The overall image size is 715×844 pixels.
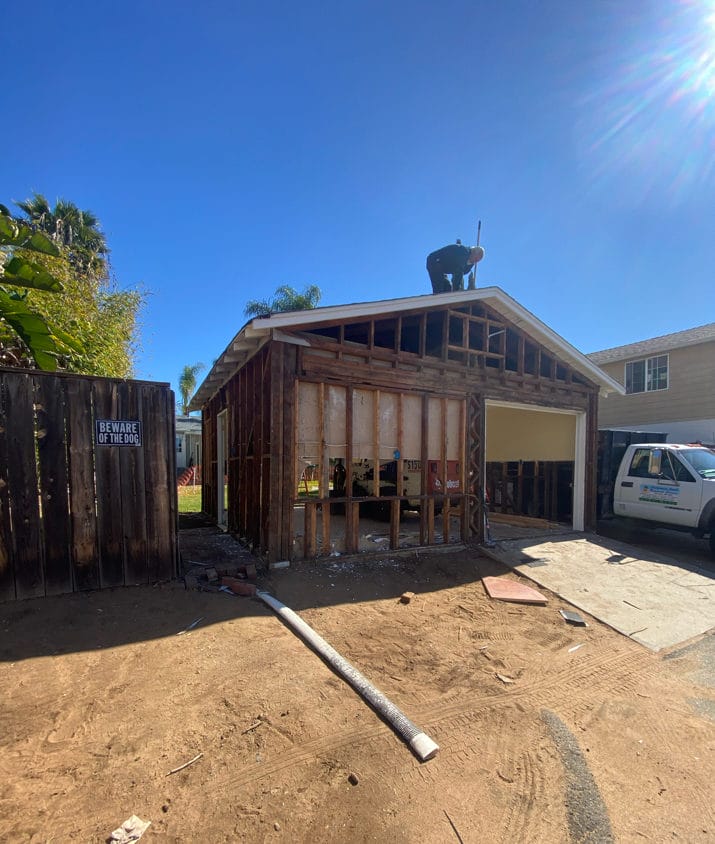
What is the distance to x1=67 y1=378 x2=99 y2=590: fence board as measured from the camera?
4.37 metres

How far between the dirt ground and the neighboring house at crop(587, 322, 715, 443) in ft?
43.3

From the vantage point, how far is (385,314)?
668cm

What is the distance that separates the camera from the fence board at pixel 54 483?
4230mm

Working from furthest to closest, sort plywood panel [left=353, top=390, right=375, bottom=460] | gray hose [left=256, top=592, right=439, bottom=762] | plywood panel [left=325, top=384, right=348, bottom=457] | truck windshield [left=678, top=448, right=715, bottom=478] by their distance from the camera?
truck windshield [left=678, top=448, right=715, bottom=478] < plywood panel [left=353, top=390, right=375, bottom=460] < plywood panel [left=325, top=384, right=348, bottom=457] < gray hose [left=256, top=592, right=439, bottom=762]

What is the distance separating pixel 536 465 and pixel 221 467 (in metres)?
8.21

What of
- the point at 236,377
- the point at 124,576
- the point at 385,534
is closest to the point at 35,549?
the point at 124,576

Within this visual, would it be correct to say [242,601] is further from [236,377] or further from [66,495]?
[236,377]

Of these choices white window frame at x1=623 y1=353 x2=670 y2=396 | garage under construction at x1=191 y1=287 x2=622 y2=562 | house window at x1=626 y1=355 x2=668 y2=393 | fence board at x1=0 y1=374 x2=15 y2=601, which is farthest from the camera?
house window at x1=626 y1=355 x2=668 y2=393

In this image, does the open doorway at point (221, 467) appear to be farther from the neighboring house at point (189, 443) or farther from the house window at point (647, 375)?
the neighboring house at point (189, 443)

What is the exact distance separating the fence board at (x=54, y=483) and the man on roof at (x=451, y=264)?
22.8 ft

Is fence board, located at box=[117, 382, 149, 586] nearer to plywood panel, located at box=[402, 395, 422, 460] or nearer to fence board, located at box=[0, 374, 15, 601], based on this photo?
fence board, located at box=[0, 374, 15, 601]

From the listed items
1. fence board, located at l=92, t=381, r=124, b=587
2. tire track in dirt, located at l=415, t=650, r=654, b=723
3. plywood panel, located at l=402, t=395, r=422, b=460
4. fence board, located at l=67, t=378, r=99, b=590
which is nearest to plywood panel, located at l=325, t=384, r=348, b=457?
plywood panel, located at l=402, t=395, r=422, b=460

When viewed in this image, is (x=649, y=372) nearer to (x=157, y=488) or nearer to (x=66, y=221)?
(x=157, y=488)

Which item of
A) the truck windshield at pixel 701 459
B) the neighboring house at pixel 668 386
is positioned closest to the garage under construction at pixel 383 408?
the truck windshield at pixel 701 459
